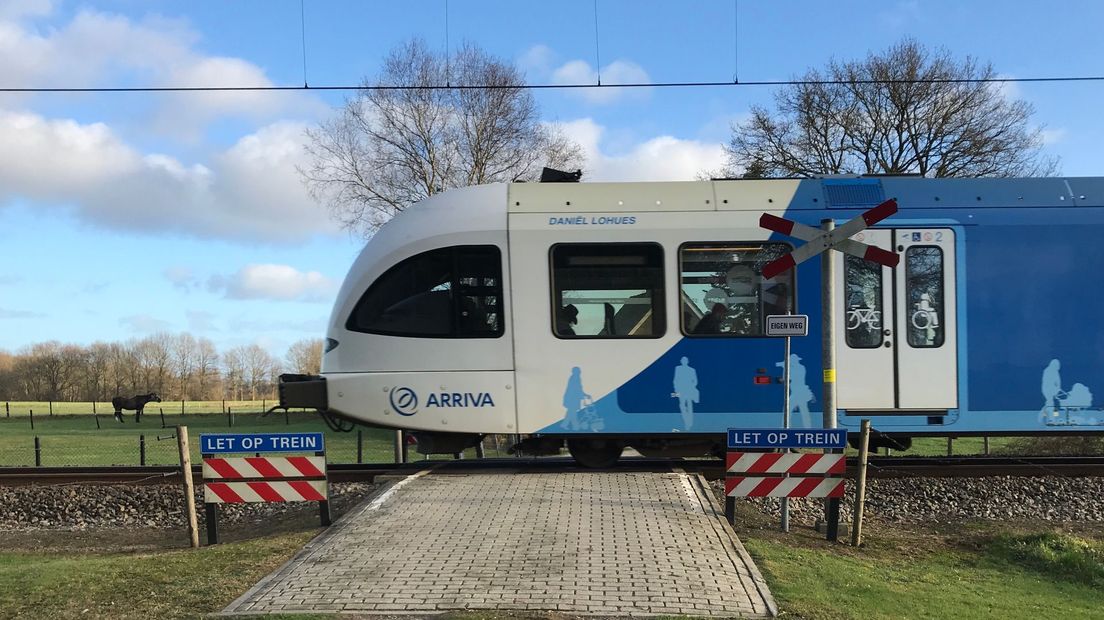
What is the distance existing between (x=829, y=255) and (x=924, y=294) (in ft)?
6.68

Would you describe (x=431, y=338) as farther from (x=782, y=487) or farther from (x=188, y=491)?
(x=782, y=487)

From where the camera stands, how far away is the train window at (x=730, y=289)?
876 centimetres

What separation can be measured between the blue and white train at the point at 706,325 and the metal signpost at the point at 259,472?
4.89 feet

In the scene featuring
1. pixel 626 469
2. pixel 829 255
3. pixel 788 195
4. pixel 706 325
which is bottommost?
pixel 626 469

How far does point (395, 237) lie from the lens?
9086mm

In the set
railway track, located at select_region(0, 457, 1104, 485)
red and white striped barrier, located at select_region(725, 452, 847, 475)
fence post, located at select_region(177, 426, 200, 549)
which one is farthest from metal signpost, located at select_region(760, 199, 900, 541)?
fence post, located at select_region(177, 426, 200, 549)

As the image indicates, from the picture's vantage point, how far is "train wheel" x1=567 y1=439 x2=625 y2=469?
30.2 ft

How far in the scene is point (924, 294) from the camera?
A: 28.9ft

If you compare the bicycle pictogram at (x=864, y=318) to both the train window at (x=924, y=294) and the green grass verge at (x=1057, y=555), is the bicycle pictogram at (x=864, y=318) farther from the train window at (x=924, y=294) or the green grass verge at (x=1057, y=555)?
the green grass verge at (x=1057, y=555)

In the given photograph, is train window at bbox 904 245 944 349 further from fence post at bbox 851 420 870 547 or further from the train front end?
the train front end

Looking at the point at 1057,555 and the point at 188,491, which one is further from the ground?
the point at 188,491

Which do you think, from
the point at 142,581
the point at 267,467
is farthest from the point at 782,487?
the point at 142,581

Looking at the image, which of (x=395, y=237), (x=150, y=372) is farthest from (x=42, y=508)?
(x=150, y=372)

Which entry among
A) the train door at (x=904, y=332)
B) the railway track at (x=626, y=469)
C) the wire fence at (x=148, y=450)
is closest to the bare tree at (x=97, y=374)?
the wire fence at (x=148, y=450)
